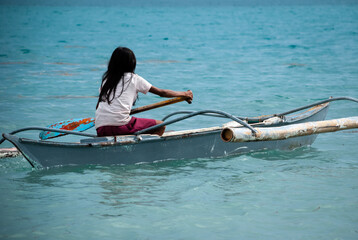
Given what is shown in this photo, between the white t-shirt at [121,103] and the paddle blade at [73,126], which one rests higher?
the white t-shirt at [121,103]

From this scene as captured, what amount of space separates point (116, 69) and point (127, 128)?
2.38ft

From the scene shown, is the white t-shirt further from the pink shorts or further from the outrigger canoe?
the outrigger canoe

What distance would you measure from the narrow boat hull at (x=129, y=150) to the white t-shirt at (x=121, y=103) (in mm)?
260

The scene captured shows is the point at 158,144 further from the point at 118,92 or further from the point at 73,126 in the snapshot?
the point at 73,126

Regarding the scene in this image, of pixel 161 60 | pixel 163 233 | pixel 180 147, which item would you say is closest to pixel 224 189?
pixel 180 147

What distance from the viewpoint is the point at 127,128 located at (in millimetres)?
6355

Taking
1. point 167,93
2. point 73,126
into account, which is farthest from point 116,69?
point 73,126

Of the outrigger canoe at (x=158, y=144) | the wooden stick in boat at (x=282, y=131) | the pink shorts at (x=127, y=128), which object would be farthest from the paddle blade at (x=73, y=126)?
the wooden stick in boat at (x=282, y=131)

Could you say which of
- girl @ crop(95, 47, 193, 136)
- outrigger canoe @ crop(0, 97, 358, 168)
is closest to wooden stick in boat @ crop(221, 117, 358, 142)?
outrigger canoe @ crop(0, 97, 358, 168)

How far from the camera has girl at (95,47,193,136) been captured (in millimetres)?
6035

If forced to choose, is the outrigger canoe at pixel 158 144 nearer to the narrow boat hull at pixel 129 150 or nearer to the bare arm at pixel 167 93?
the narrow boat hull at pixel 129 150

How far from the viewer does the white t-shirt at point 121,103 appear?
6.11 m

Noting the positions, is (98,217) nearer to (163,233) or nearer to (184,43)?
(163,233)

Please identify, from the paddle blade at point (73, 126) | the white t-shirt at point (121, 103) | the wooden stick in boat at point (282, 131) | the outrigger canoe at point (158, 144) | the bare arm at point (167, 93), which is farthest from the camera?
the paddle blade at point (73, 126)
